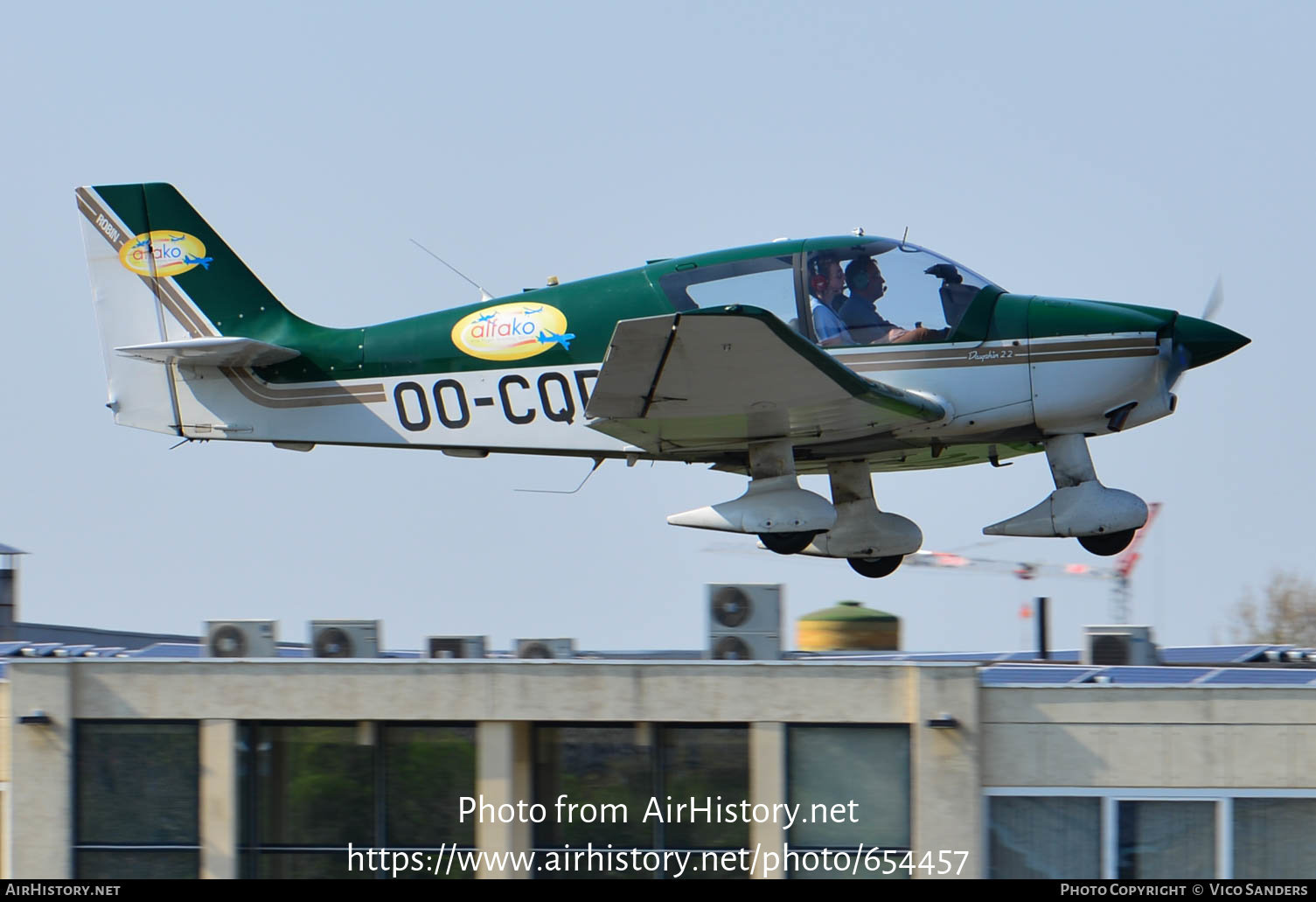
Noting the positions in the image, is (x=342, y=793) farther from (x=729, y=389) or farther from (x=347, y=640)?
(x=729, y=389)

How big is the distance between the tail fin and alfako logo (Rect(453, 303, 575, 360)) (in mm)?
1769

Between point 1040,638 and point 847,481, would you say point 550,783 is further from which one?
point 1040,638

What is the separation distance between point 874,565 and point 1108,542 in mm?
2245

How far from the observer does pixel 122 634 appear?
22.7 meters

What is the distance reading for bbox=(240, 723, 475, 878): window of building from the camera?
11.8 metres

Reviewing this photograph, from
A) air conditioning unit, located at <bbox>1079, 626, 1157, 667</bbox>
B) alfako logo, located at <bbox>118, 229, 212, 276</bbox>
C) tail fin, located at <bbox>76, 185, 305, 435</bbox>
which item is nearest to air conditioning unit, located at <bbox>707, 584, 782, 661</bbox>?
air conditioning unit, located at <bbox>1079, 626, 1157, 667</bbox>

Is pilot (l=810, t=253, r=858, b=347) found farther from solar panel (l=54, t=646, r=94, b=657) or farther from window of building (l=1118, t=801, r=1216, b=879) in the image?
solar panel (l=54, t=646, r=94, b=657)

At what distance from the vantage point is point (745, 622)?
1278cm

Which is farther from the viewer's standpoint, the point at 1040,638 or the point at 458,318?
the point at 1040,638

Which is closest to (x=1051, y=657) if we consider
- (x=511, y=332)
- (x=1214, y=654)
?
(x=1214, y=654)

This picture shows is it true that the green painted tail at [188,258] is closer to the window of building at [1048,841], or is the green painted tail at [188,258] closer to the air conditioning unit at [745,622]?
the air conditioning unit at [745,622]
